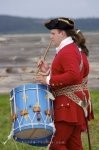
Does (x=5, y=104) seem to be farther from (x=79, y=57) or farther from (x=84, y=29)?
(x=84, y=29)

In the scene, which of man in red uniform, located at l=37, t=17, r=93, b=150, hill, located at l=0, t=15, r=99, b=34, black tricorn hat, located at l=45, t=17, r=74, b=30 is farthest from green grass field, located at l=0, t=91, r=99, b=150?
hill, located at l=0, t=15, r=99, b=34

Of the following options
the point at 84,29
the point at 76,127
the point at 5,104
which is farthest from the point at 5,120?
the point at 84,29

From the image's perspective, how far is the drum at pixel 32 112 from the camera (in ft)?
20.2

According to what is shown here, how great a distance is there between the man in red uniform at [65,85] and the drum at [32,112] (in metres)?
0.12

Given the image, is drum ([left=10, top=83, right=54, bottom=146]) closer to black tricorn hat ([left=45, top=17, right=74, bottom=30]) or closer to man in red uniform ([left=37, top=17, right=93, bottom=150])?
man in red uniform ([left=37, top=17, right=93, bottom=150])

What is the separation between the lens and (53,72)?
6.41 meters

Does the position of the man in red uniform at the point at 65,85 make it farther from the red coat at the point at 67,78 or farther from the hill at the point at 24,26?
the hill at the point at 24,26

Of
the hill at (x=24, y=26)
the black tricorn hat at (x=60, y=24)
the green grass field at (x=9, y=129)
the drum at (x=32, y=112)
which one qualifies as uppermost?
the black tricorn hat at (x=60, y=24)

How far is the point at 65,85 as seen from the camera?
20.8ft

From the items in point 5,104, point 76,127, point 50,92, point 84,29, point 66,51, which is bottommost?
point 84,29

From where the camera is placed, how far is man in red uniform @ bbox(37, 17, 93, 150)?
629 cm

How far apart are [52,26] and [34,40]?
17344mm

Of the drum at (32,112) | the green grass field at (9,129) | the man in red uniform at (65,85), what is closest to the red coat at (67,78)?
the man in red uniform at (65,85)

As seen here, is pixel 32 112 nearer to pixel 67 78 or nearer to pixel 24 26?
pixel 67 78
